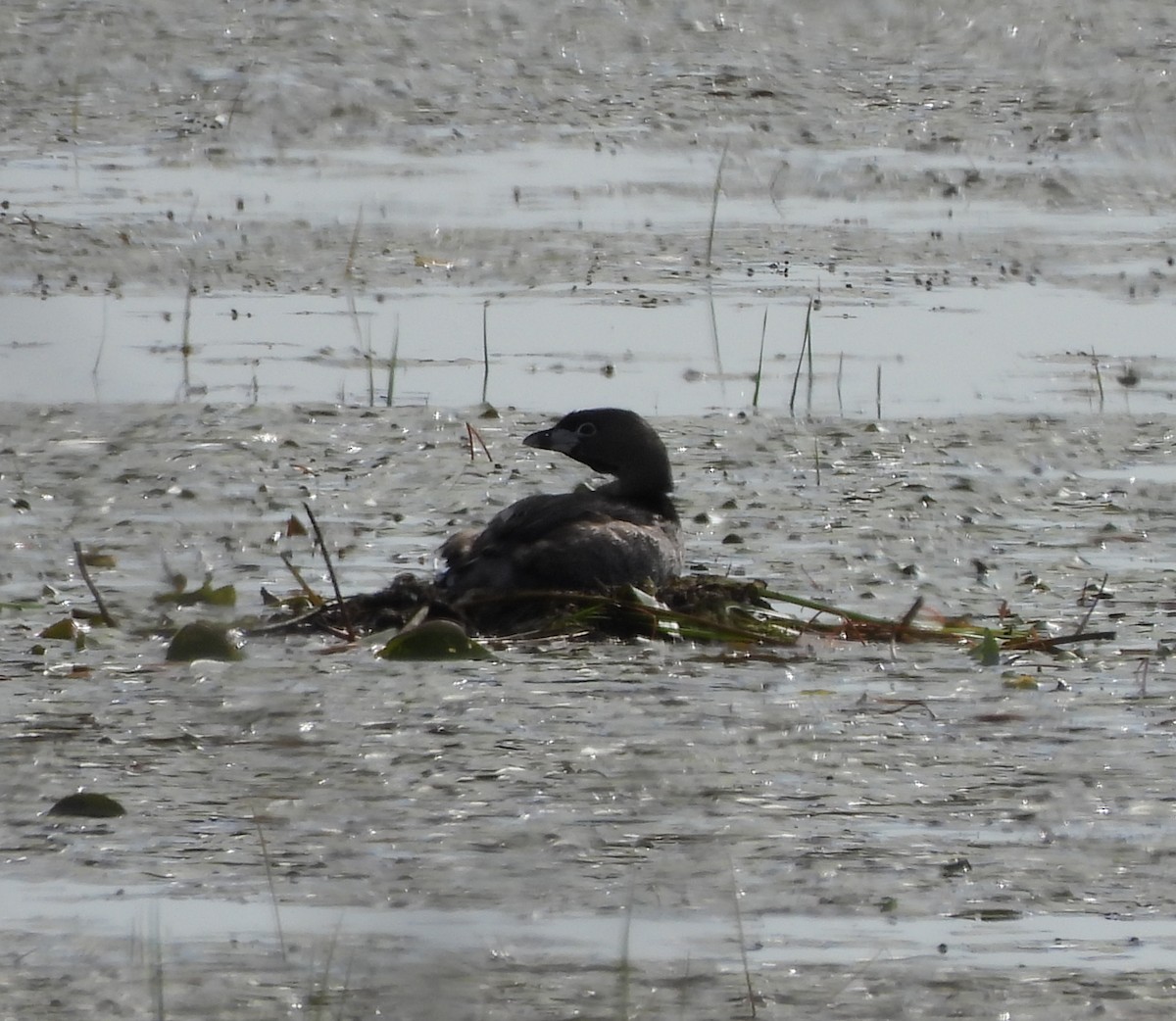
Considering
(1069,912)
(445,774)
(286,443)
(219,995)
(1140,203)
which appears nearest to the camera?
(219,995)

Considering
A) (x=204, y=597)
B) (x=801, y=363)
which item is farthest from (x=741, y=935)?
(x=801, y=363)

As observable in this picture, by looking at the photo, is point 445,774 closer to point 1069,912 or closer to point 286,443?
point 1069,912

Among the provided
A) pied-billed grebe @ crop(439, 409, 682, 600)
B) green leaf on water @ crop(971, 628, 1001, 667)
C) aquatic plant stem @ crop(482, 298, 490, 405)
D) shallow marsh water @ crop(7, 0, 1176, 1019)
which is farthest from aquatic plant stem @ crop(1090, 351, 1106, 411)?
green leaf on water @ crop(971, 628, 1001, 667)

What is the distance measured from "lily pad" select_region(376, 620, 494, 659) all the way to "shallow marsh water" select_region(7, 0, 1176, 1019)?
0.06 metres

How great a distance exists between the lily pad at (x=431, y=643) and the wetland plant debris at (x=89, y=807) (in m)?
1.33

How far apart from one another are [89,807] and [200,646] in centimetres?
121

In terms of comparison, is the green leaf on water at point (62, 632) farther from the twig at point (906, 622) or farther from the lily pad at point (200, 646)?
the twig at point (906, 622)

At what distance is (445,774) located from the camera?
5352 millimetres

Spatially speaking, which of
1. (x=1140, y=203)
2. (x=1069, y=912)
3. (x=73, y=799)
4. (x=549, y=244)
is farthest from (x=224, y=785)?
(x=1140, y=203)

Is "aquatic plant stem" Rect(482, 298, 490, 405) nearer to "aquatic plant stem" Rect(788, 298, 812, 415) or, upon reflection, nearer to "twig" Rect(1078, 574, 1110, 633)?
"aquatic plant stem" Rect(788, 298, 812, 415)

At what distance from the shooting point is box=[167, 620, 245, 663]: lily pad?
619cm

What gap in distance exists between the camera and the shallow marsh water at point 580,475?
4461 mm

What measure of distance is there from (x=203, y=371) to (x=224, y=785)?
4.73 metres

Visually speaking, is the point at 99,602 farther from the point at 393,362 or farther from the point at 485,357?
the point at 485,357
